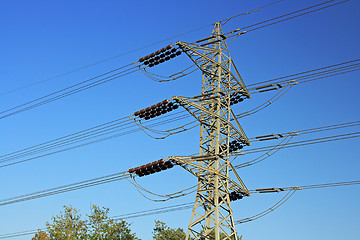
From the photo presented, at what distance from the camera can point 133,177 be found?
22.8m

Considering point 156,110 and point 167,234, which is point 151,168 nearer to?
point 156,110

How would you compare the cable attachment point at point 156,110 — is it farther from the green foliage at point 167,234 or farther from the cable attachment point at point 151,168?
Answer: the green foliage at point 167,234

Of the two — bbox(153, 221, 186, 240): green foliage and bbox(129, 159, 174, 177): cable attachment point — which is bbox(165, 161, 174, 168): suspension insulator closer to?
bbox(129, 159, 174, 177): cable attachment point

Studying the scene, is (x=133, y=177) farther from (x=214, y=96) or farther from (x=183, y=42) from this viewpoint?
(x=183, y=42)

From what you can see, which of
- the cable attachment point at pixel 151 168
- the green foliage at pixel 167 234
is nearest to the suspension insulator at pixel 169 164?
the cable attachment point at pixel 151 168

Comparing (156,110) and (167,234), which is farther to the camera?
(167,234)

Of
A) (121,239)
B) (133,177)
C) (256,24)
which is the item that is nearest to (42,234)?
(121,239)

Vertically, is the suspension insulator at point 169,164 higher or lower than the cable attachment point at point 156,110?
lower

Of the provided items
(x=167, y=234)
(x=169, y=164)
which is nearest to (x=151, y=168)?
(x=169, y=164)

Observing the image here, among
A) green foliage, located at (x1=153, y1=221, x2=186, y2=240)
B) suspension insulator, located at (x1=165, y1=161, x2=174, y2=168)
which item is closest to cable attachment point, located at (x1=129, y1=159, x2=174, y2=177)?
suspension insulator, located at (x1=165, y1=161, x2=174, y2=168)

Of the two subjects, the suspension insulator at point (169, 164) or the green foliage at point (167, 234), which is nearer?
the suspension insulator at point (169, 164)

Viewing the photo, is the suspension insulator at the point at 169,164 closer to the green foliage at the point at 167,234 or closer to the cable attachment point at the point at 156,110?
the cable attachment point at the point at 156,110

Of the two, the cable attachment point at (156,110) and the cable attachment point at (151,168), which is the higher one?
Answer: the cable attachment point at (156,110)

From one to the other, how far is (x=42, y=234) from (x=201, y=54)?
6382 centimetres
